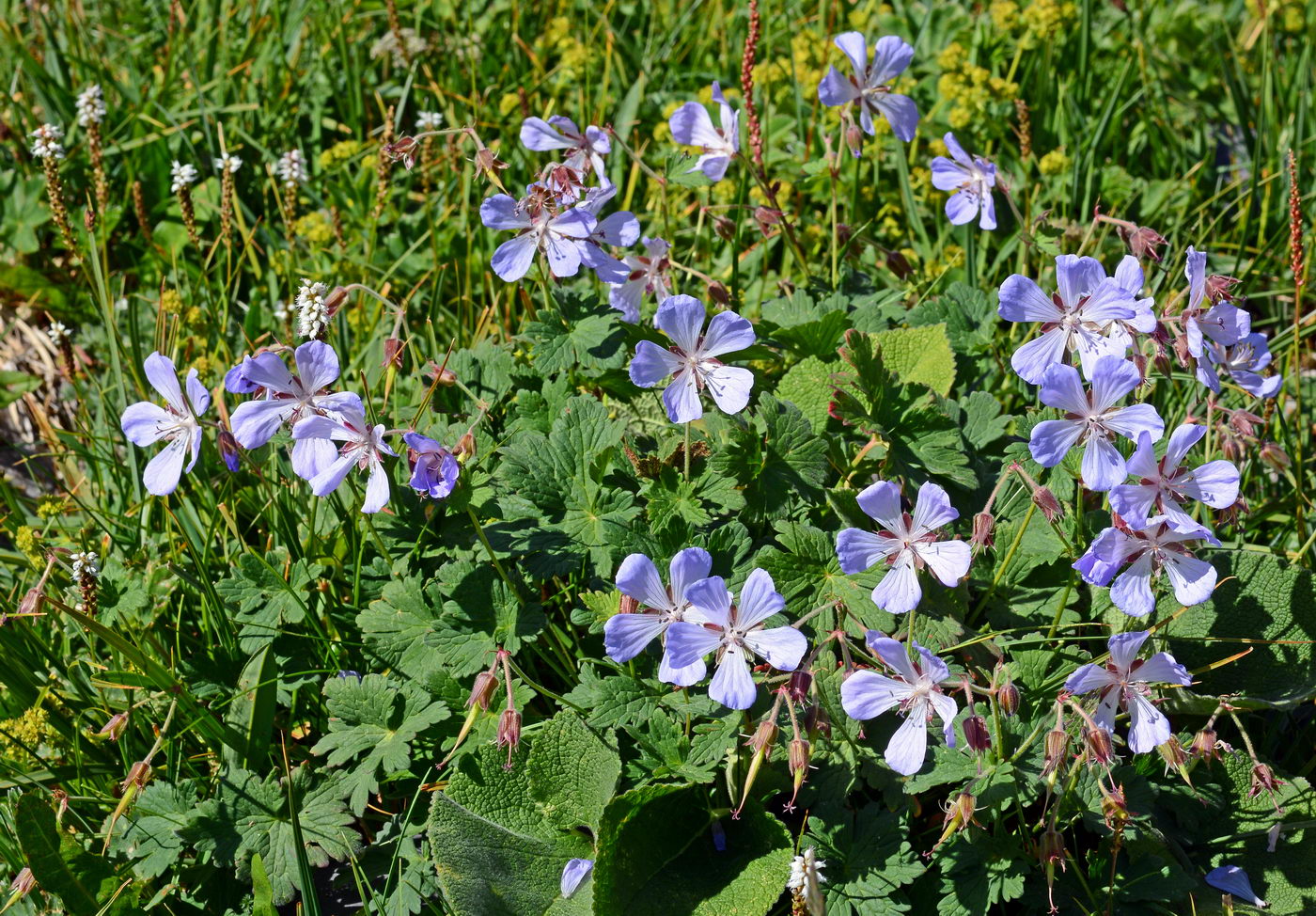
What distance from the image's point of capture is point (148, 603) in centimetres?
271

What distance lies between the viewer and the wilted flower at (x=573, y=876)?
2.26 meters

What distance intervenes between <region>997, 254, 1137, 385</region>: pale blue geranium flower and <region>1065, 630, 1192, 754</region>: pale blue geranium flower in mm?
512

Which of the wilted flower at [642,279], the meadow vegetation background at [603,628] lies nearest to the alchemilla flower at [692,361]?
the meadow vegetation background at [603,628]

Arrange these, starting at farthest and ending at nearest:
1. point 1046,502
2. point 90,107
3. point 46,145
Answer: point 90,107 → point 46,145 → point 1046,502

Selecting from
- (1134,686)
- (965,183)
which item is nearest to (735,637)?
(1134,686)

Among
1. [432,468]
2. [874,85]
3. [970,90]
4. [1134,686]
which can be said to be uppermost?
[874,85]

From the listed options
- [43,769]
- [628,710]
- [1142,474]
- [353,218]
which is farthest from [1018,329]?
[43,769]

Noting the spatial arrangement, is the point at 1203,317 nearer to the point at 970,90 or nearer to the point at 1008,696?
the point at 1008,696

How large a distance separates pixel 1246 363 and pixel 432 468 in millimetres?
1828

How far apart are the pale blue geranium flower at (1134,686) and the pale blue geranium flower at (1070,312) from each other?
20.2 inches

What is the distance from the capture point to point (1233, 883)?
7.47 ft

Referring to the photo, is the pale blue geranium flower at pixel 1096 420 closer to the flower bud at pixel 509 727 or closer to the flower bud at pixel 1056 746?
the flower bud at pixel 1056 746

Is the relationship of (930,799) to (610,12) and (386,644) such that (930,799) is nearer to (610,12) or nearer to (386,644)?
(386,644)

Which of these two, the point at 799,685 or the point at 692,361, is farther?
the point at 692,361
